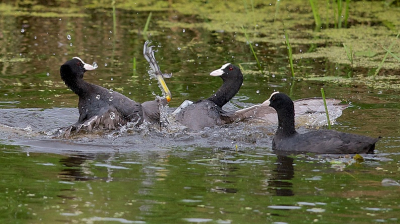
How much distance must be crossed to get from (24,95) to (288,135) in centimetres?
347

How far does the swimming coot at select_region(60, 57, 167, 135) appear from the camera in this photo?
22.3ft

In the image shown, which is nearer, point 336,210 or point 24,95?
point 336,210

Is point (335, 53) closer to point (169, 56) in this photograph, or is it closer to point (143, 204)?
point (169, 56)

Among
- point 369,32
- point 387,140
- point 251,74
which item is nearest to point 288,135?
point 387,140

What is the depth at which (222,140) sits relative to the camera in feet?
20.9

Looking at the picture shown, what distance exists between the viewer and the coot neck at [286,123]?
6.08m

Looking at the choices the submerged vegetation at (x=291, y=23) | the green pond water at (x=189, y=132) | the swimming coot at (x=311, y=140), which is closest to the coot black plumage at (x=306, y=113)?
the green pond water at (x=189, y=132)

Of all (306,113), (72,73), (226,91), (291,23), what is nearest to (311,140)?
(306,113)

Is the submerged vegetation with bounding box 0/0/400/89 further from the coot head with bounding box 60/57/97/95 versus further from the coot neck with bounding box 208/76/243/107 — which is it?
the coot head with bounding box 60/57/97/95

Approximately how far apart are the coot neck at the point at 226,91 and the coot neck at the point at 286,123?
1.65 m

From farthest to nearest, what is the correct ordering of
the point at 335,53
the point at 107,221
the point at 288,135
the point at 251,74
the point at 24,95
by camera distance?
the point at 335,53 → the point at 251,74 → the point at 24,95 → the point at 288,135 → the point at 107,221

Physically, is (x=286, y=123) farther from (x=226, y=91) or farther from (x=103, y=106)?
(x=103, y=106)

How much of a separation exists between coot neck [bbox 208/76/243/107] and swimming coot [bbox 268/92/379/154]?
152 cm

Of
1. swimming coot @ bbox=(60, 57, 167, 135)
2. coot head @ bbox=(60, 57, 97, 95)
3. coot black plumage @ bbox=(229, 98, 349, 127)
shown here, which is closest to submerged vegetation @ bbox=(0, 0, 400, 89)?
coot black plumage @ bbox=(229, 98, 349, 127)
